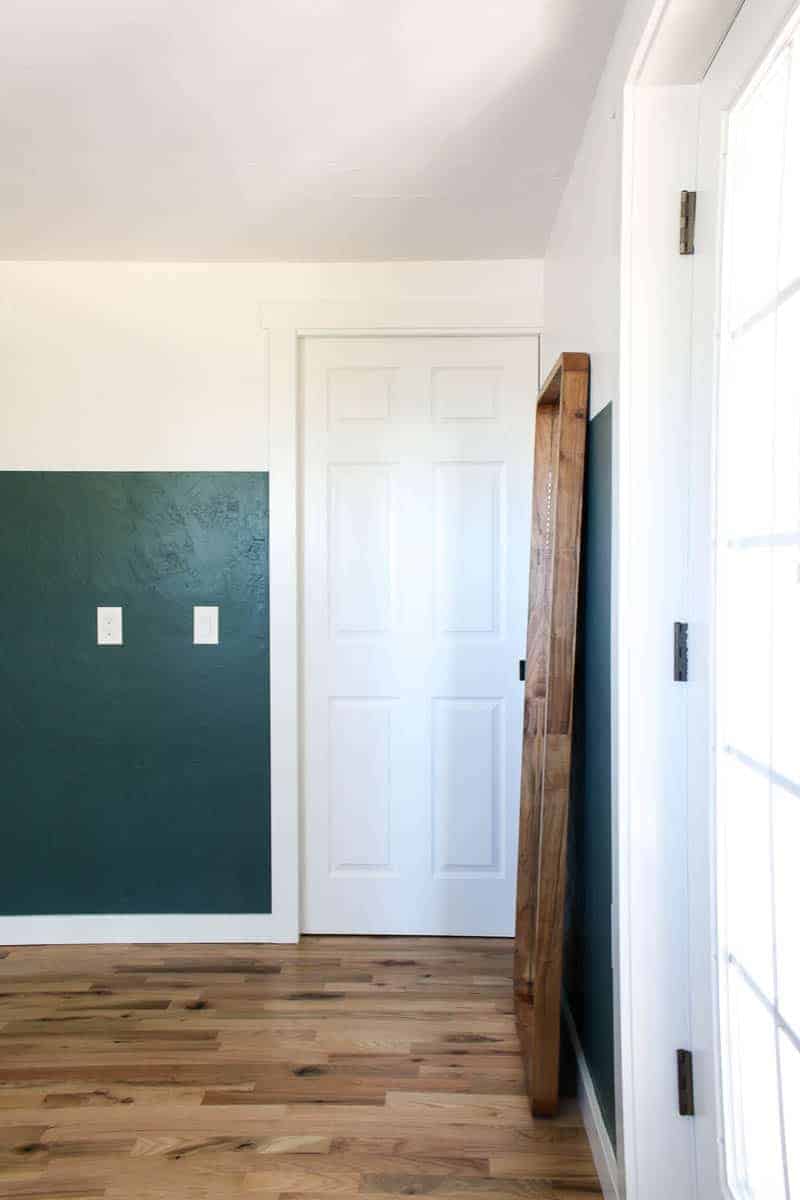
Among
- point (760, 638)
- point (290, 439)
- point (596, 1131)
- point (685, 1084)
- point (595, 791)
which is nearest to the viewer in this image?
point (760, 638)

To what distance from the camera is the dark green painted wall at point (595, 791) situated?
1.94m

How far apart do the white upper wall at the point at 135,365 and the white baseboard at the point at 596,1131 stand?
2.07 metres

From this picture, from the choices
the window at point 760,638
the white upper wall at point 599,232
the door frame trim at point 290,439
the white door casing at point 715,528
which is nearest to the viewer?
the window at point 760,638

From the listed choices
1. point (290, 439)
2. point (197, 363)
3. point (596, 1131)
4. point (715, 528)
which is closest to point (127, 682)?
point (290, 439)

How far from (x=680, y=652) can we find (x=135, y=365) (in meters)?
2.28

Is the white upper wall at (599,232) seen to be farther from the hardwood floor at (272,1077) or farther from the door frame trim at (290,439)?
the hardwood floor at (272,1077)

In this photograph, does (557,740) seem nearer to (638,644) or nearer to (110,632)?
(638,644)

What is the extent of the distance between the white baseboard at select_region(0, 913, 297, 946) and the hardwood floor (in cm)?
5

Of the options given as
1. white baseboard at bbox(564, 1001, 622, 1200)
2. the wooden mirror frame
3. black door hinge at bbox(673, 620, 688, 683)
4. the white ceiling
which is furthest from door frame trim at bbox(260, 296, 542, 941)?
black door hinge at bbox(673, 620, 688, 683)

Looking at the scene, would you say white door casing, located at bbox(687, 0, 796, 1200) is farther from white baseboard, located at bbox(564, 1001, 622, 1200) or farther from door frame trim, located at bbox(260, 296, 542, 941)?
door frame trim, located at bbox(260, 296, 542, 941)

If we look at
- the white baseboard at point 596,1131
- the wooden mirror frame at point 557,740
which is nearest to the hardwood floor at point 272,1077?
the white baseboard at point 596,1131

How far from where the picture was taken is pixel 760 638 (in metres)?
1.31

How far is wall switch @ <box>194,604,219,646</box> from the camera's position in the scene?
3225mm

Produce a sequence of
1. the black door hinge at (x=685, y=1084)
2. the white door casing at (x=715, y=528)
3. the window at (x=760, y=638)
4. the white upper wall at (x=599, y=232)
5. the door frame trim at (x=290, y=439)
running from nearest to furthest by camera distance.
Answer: the window at (x=760, y=638) → the white door casing at (x=715, y=528) → the black door hinge at (x=685, y=1084) → the white upper wall at (x=599, y=232) → the door frame trim at (x=290, y=439)
